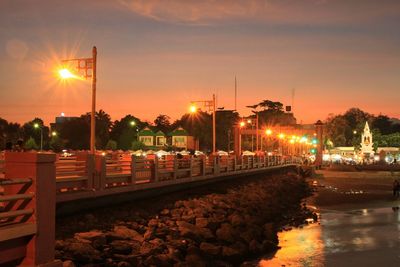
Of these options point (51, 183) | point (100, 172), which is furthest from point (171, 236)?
point (51, 183)

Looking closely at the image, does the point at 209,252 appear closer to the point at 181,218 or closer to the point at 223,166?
the point at 181,218

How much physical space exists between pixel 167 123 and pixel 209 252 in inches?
5214

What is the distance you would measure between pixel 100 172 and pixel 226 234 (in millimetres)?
5279

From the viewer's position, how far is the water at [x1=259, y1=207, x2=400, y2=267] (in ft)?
64.2

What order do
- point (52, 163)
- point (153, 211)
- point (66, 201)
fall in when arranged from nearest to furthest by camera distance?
1. point (52, 163)
2. point (66, 201)
3. point (153, 211)

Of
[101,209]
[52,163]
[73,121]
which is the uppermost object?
[73,121]

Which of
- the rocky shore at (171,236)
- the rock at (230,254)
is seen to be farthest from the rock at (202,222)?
the rock at (230,254)

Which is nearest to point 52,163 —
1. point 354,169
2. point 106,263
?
point 106,263

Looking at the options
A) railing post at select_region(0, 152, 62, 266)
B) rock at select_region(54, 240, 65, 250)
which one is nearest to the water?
rock at select_region(54, 240, 65, 250)

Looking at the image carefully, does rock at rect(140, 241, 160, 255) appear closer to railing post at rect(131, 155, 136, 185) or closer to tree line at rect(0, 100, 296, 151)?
railing post at rect(131, 155, 136, 185)

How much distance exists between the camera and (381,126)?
199125 millimetres

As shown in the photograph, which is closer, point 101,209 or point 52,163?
point 52,163

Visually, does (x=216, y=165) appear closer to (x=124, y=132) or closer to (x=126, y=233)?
(x=126, y=233)

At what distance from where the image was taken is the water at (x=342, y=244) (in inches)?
771
